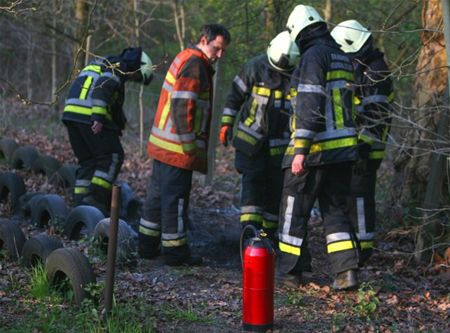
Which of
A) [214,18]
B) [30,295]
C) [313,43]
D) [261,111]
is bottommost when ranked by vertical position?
[30,295]

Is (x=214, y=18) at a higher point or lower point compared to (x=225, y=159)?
higher

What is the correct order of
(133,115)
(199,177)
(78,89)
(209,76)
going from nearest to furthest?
(209,76) < (78,89) < (199,177) < (133,115)

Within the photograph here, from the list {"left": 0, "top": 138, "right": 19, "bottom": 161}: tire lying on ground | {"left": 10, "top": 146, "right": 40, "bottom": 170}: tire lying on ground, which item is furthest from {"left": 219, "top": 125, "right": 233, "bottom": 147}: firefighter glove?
{"left": 0, "top": 138, "right": 19, "bottom": 161}: tire lying on ground

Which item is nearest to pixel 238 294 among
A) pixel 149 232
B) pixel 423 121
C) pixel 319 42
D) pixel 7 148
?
pixel 149 232

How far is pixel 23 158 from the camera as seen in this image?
1012 cm

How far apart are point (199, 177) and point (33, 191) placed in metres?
2.99

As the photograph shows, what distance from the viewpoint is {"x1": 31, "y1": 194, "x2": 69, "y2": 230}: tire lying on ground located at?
7.49 metres

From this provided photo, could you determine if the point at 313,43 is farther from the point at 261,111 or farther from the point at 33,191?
the point at 33,191

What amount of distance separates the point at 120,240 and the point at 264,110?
2.02 m

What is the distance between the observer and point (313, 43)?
19.9 feet

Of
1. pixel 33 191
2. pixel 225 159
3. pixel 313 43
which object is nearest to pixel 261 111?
pixel 313 43

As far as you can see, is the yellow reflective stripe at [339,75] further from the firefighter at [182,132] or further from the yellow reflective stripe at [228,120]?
the yellow reflective stripe at [228,120]

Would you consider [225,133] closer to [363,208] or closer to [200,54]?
[200,54]

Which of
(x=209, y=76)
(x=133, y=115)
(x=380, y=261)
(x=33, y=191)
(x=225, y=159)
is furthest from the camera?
(x=133, y=115)
